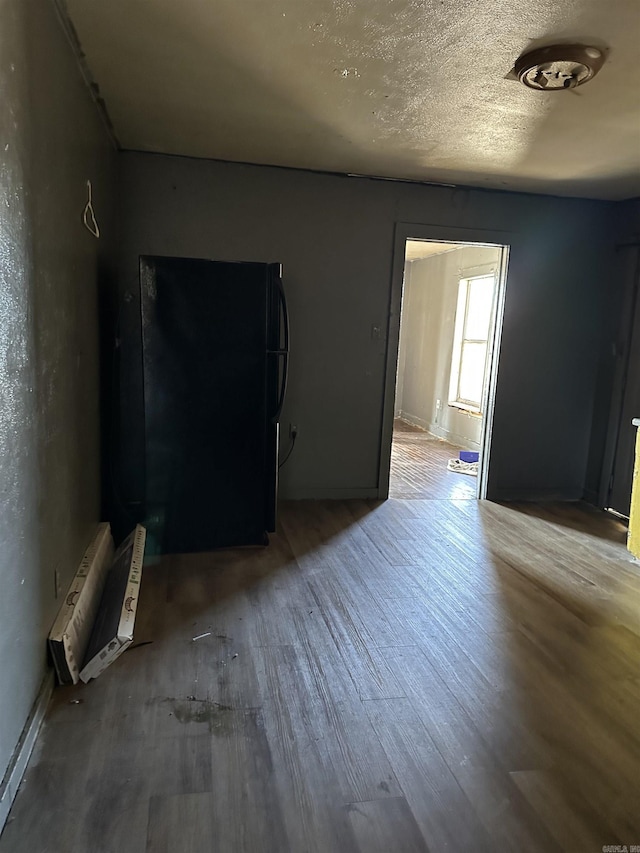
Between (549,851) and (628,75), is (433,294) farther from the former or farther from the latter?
(549,851)

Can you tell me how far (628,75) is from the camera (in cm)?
229

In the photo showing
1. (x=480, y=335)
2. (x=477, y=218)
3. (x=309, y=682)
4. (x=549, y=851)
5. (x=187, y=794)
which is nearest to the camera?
(x=549, y=851)

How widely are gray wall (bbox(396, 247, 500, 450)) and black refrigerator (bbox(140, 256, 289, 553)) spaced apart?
3582 millimetres

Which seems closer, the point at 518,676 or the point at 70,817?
the point at 70,817

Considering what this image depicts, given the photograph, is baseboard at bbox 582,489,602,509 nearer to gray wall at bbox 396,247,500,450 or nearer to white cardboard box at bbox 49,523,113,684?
gray wall at bbox 396,247,500,450

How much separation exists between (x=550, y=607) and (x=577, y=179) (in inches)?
110

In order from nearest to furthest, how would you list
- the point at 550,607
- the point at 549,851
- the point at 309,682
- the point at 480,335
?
the point at 549,851 → the point at 309,682 → the point at 550,607 → the point at 480,335

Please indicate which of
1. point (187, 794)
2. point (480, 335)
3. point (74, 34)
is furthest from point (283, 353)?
point (480, 335)

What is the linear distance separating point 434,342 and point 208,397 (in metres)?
4.93

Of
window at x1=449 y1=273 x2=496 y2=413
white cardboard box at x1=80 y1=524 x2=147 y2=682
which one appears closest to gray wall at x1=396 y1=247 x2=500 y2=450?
window at x1=449 y1=273 x2=496 y2=413

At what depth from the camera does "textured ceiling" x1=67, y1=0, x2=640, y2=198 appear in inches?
77.2

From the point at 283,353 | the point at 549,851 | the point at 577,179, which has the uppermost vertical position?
the point at 577,179

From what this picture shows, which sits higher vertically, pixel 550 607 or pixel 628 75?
pixel 628 75

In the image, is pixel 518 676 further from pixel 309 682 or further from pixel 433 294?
pixel 433 294
